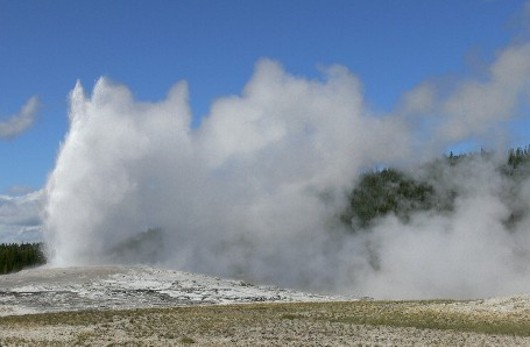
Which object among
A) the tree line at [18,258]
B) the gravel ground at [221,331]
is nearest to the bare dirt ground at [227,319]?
the gravel ground at [221,331]

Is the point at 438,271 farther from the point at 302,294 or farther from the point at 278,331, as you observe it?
the point at 278,331

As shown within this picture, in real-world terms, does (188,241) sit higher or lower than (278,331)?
higher

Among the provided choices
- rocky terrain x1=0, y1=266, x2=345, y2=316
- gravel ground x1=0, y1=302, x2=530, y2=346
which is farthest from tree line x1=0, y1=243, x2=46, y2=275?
gravel ground x1=0, y1=302, x2=530, y2=346

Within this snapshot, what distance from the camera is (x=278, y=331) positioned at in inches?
1880

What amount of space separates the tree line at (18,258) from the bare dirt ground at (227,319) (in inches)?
2495

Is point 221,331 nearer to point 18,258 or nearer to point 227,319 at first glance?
point 227,319

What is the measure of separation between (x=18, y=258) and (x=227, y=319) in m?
108

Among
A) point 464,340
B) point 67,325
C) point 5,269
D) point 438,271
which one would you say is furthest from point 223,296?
point 438,271

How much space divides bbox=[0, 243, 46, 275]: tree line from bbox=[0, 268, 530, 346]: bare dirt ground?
6338 cm

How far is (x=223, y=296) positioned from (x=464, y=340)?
42078 millimetres

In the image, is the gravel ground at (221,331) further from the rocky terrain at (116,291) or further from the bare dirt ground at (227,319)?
the rocky terrain at (116,291)

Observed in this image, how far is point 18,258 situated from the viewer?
153000 millimetres

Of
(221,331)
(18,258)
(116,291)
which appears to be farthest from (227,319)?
(18,258)

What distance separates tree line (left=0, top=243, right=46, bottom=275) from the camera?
149 metres
